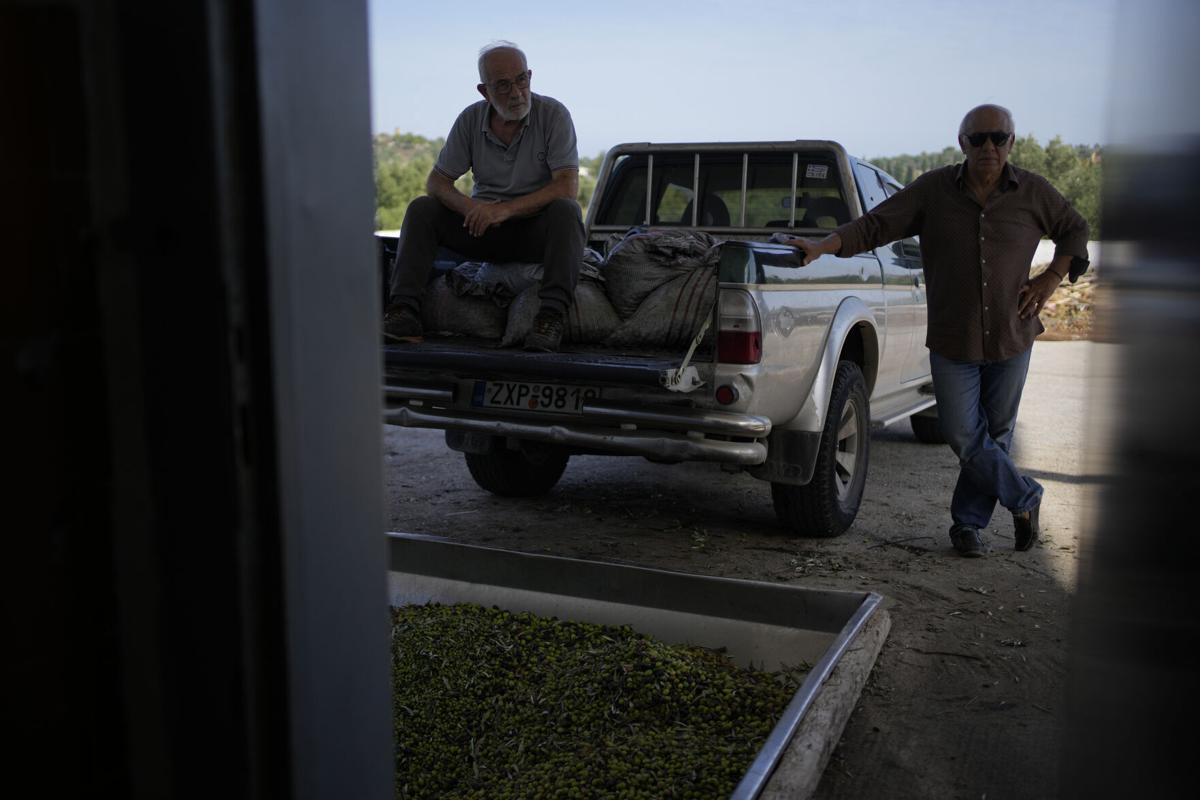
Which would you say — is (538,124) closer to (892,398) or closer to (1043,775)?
(892,398)

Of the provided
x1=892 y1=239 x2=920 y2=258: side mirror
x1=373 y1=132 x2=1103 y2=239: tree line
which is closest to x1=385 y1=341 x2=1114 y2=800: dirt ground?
x1=892 y1=239 x2=920 y2=258: side mirror

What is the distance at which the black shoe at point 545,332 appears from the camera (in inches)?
195

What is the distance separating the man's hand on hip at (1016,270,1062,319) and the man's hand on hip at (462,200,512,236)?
2579 millimetres

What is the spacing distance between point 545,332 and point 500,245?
80cm

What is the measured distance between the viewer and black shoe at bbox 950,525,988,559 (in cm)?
528

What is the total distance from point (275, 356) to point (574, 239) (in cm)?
402

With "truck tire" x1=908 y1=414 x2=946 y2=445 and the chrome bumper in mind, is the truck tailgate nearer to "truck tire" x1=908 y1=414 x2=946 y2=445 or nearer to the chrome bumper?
the chrome bumper

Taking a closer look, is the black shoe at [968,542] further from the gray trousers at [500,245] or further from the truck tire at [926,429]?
the truck tire at [926,429]

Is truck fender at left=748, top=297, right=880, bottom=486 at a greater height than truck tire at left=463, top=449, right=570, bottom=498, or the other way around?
truck fender at left=748, top=297, right=880, bottom=486

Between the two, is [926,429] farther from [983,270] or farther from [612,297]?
[612,297]

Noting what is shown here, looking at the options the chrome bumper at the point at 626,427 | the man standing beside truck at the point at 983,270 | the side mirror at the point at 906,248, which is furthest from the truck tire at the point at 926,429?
the chrome bumper at the point at 626,427

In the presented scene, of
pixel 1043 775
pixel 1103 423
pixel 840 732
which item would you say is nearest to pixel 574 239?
pixel 840 732

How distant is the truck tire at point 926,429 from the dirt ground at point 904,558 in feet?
0.57

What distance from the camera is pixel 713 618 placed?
3861 millimetres
